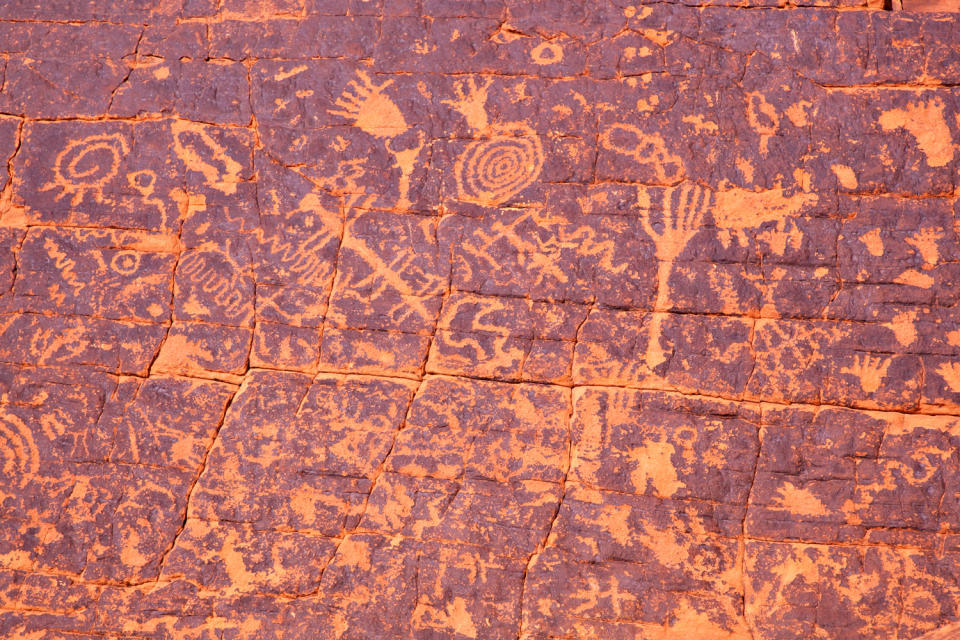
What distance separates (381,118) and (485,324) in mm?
670

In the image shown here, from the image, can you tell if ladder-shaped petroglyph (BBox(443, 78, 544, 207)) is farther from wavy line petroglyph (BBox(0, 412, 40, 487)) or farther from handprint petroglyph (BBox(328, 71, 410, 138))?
wavy line petroglyph (BBox(0, 412, 40, 487))

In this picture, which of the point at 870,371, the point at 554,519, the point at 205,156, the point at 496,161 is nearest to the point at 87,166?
the point at 205,156

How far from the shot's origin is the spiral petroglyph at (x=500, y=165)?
218 cm

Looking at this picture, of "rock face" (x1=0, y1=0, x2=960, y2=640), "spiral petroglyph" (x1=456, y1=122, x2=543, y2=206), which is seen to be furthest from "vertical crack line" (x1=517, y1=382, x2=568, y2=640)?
"spiral petroglyph" (x1=456, y1=122, x2=543, y2=206)

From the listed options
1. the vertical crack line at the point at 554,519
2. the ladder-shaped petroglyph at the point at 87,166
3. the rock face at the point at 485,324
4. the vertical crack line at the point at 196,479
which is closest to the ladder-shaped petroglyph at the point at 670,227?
the rock face at the point at 485,324

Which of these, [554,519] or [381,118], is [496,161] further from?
[554,519]

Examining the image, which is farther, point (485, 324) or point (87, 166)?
point (87, 166)

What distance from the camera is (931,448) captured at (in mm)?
2023

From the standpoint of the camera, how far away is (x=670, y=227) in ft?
7.02

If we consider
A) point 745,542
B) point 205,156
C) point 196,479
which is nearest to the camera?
point 745,542

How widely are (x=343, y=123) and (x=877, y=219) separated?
1.51m

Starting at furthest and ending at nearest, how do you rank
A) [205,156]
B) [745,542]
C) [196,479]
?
[205,156] < [196,479] < [745,542]

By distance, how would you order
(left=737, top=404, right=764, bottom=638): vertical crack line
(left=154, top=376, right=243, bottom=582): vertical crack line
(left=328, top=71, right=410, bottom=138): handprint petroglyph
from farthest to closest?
(left=328, top=71, right=410, bottom=138): handprint petroglyph → (left=154, top=376, right=243, bottom=582): vertical crack line → (left=737, top=404, right=764, bottom=638): vertical crack line

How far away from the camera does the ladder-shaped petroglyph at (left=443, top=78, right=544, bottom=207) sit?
7.15ft
